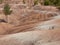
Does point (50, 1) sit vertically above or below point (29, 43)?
below

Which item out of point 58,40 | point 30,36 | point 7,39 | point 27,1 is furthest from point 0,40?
point 27,1

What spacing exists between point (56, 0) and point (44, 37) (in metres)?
29.7

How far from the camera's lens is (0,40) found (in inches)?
457

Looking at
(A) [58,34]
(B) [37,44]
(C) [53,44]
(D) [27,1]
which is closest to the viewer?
(C) [53,44]

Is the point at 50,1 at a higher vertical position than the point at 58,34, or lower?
lower

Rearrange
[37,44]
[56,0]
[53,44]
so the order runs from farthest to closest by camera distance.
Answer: [56,0] < [37,44] < [53,44]

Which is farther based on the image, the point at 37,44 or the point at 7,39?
the point at 7,39

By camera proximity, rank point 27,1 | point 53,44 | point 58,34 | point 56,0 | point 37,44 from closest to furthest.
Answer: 1. point 53,44
2. point 37,44
3. point 58,34
4. point 56,0
5. point 27,1

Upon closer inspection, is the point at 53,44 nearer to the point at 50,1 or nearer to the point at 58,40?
the point at 58,40

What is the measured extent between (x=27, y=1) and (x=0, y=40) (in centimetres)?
3823

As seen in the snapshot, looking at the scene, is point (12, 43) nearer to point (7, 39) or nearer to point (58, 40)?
point (7, 39)

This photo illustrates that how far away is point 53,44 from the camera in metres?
9.62

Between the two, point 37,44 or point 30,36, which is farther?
point 30,36

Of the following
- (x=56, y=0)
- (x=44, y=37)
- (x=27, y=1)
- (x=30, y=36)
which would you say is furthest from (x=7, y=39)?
(x=27, y=1)
